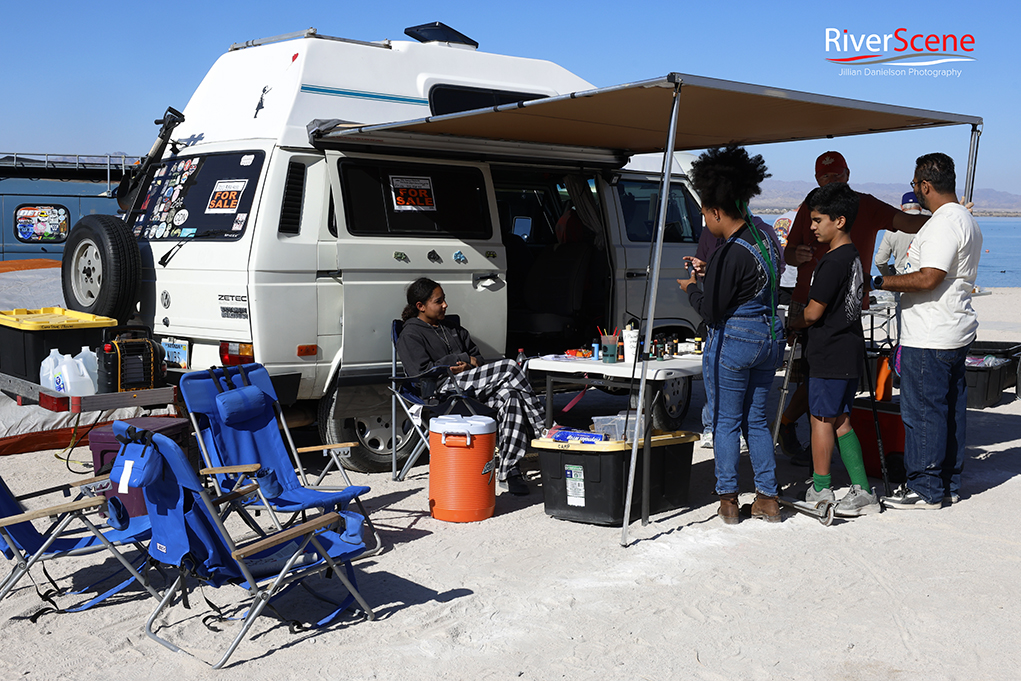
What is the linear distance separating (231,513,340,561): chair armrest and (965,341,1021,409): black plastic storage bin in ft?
19.0

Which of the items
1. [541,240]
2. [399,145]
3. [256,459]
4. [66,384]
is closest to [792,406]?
[541,240]

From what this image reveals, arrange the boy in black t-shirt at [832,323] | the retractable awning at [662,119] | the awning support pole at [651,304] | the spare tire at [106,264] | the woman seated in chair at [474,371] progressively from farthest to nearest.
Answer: the spare tire at [106,264] < the woman seated in chair at [474,371] < the boy in black t-shirt at [832,323] < the retractable awning at [662,119] < the awning support pole at [651,304]

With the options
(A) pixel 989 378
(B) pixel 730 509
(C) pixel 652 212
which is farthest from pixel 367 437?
(A) pixel 989 378

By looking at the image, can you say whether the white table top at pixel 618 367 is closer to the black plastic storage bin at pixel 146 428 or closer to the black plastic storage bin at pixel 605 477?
the black plastic storage bin at pixel 605 477

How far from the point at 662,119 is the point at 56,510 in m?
3.77

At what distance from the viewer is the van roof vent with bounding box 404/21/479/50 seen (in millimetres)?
6723

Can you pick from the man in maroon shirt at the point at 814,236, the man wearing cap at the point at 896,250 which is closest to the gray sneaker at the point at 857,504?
the man in maroon shirt at the point at 814,236

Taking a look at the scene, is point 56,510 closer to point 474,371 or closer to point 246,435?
point 246,435

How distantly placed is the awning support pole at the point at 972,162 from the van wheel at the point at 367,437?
151 inches

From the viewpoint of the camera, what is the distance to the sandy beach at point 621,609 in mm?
3373

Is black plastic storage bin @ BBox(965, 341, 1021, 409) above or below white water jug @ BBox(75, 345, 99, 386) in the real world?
below

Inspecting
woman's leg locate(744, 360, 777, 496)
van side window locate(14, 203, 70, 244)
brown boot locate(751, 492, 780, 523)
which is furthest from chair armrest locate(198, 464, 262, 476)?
van side window locate(14, 203, 70, 244)

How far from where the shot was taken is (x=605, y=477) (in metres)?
4.98

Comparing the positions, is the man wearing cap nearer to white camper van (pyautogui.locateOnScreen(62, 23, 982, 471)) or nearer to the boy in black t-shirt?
white camper van (pyautogui.locateOnScreen(62, 23, 982, 471))
